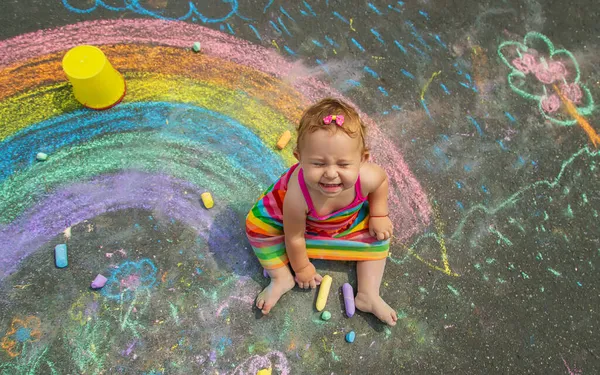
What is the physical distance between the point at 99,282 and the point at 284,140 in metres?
1.18

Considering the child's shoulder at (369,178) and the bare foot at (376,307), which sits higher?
the child's shoulder at (369,178)

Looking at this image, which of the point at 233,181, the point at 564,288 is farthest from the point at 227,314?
the point at 564,288

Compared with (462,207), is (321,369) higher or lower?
lower

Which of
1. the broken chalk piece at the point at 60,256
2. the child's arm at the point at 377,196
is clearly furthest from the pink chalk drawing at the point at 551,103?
the broken chalk piece at the point at 60,256

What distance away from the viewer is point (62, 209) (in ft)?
7.62

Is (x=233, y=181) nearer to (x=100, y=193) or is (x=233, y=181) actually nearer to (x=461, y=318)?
(x=100, y=193)

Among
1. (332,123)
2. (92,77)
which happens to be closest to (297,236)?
(332,123)

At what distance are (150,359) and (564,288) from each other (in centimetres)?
217

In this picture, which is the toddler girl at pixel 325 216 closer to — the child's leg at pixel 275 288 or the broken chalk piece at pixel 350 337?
the child's leg at pixel 275 288

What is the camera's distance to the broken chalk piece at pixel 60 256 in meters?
2.21

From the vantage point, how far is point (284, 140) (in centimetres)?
255

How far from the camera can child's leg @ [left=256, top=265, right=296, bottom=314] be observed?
7.31 ft

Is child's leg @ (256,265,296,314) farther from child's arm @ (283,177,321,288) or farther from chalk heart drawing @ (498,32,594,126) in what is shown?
chalk heart drawing @ (498,32,594,126)

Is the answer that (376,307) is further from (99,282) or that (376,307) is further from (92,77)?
(92,77)
